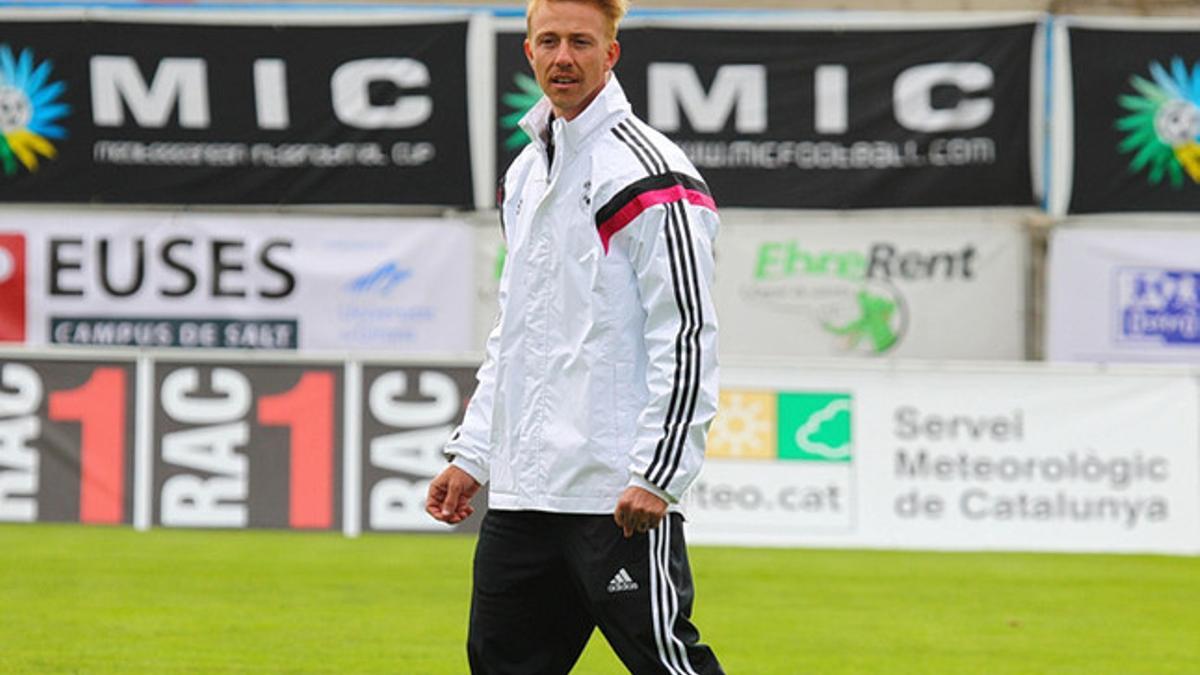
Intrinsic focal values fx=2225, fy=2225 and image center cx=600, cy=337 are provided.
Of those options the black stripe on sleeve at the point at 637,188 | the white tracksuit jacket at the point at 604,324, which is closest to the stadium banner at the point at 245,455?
the white tracksuit jacket at the point at 604,324

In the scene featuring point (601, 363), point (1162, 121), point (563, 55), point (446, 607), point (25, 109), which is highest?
point (25, 109)

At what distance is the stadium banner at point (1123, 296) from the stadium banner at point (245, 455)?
23.3 ft

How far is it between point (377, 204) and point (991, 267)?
5.28 m

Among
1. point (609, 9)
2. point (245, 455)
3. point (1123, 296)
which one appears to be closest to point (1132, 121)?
point (1123, 296)

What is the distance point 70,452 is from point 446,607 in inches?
182

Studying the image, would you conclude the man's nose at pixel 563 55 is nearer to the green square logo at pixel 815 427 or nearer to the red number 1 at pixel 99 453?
the green square logo at pixel 815 427

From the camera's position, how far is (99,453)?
1441cm

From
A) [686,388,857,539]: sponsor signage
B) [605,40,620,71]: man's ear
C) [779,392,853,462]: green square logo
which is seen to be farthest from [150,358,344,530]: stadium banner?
[605,40,620,71]: man's ear

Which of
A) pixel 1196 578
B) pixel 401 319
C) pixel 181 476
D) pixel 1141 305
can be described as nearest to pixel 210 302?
pixel 401 319

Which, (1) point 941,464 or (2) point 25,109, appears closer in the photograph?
(1) point 941,464

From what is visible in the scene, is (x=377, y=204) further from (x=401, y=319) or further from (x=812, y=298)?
(x=812, y=298)

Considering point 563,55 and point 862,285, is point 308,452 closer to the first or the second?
point 862,285

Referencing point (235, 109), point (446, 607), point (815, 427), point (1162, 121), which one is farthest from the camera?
point (235, 109)

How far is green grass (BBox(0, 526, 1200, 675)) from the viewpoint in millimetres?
8898
